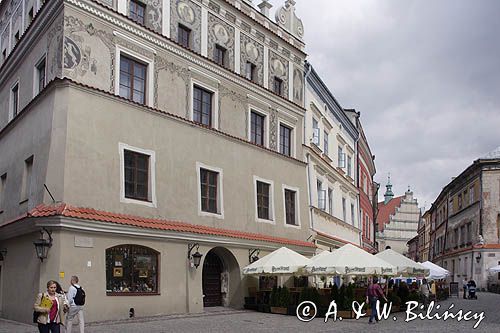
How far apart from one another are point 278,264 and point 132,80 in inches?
335

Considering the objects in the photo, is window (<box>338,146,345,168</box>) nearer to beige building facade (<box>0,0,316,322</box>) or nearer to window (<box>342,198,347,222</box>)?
window (<box>342,198,347,222</box>)

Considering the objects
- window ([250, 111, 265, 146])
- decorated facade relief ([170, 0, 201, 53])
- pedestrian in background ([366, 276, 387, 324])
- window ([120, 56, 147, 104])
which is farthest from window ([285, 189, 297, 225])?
window ([120, 56, 147, 104])

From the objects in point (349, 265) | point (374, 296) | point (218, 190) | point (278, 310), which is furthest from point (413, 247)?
point (374, 296)

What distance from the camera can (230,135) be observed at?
25000mm

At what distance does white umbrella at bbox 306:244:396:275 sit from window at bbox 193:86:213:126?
23.0ft

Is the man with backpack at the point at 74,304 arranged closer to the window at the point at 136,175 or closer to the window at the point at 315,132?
the window at the point at 136,175

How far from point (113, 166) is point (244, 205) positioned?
733 centimetres

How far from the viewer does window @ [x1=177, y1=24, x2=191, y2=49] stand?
23.1 meters

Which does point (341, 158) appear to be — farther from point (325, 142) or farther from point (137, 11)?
point (137, 11)

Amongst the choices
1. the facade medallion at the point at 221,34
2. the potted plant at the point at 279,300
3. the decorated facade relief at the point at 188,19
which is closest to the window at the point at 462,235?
the potted plant at the point at 279,300

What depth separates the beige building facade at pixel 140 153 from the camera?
60.3ft

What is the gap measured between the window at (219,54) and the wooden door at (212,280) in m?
7.83

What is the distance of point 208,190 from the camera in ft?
77.3

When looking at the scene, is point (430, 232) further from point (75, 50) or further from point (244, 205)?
point (75, 50)
